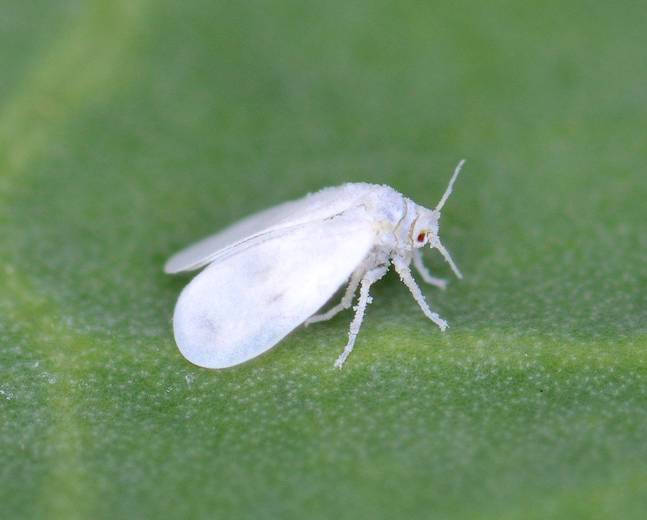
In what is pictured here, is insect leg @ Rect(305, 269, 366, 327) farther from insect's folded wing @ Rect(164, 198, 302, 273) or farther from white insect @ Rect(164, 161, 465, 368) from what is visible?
insect's folded wing @ Rect(164, 198, 302, 273)

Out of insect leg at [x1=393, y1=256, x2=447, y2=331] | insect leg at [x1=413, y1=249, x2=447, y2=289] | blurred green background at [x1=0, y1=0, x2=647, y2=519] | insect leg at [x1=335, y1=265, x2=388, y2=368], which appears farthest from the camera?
insect leg at [x1=413, y1=249, x2=447, y2=289]

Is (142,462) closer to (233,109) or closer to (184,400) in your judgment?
(184,400)

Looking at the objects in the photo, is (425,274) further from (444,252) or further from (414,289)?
(414,289)

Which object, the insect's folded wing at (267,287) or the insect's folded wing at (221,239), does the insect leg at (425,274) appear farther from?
the insect's folded wing at (221,239)

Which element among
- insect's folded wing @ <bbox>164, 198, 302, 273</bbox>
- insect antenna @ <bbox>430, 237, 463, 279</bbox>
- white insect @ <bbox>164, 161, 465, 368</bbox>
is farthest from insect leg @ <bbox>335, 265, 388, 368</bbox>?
insect's folded wing @ <bbox>164, 198, 302, 273</bbox>

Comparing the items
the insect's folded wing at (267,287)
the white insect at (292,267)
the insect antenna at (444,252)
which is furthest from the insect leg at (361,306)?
the insect antenna at (444,252)

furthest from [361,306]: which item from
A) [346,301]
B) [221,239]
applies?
[221,239]
